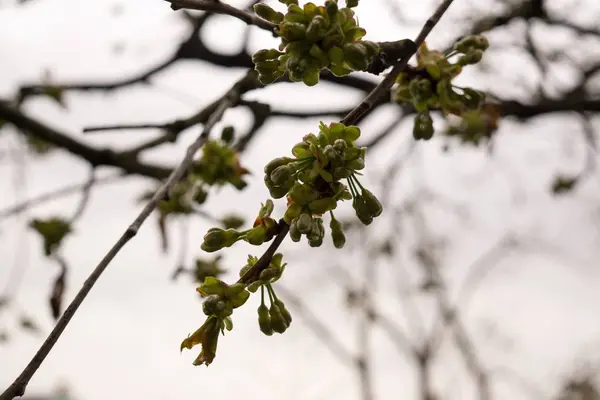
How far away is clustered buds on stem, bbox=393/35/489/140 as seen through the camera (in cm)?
97

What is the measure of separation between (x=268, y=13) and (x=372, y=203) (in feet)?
0.89

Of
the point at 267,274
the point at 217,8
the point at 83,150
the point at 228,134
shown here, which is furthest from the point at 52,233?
the point at 267,274

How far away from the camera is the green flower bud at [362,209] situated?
69 centimetres

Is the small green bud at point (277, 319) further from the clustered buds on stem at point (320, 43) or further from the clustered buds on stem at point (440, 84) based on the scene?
the clustered buds on stem at point (440, 84)

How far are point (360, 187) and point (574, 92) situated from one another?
2.80m

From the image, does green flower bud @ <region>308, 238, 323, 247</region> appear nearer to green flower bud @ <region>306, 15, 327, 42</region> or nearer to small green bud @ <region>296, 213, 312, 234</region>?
small green bud @ <region>296, 213, 312, 234</region>

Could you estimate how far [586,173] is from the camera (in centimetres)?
291

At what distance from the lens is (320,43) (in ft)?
2.26

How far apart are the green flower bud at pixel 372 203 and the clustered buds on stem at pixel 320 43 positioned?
14 centimetres

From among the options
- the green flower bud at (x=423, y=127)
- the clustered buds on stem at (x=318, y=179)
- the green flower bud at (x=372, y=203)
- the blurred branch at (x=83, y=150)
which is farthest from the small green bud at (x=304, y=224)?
the blurred branch at (x=83, y=150)

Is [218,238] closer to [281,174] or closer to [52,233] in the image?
[281,174]

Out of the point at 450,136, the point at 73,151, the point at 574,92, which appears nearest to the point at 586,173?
the point at 574,92

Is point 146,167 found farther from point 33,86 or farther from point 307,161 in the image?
point 307,161

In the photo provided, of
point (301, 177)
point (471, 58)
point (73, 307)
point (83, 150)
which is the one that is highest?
point (83, 150)
